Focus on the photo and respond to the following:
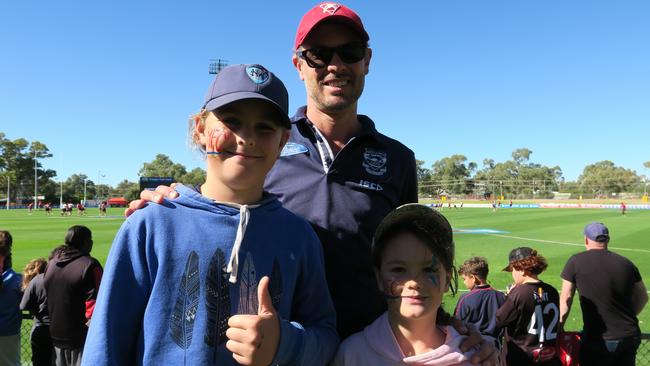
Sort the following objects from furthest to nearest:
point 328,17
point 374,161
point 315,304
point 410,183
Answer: point 410,183, point 374,161, point 328,17, point 315,304

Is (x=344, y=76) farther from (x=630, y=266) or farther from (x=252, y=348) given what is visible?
(x=630, y=266)

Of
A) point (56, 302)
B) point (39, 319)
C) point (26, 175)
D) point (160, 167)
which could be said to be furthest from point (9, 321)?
point (160, 167)

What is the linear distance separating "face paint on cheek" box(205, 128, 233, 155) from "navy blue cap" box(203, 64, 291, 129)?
92mm

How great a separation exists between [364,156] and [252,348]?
1279mm

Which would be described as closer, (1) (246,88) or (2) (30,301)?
(1) (246,88)

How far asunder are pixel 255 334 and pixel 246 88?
2.98 ft

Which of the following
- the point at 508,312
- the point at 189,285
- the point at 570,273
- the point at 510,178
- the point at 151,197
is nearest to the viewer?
the point at 189,285

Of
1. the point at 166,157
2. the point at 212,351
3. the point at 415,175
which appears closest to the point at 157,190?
the point at 212,351

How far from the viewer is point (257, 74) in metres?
1.82

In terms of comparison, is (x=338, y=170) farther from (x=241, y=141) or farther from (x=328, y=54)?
(x=241, y=141)

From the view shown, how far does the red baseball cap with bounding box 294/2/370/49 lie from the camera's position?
223 cm

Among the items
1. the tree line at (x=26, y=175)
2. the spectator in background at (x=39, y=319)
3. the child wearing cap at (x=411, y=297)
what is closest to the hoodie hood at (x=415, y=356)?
the child wearing cap at (x=411, y=297)

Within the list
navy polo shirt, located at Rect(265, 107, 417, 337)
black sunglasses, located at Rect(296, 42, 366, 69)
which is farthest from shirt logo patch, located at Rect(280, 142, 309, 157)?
black sunglasses, located at Rect(296, 42, 366, 69)

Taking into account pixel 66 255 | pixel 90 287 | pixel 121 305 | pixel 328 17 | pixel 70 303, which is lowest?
pixel 70 303
